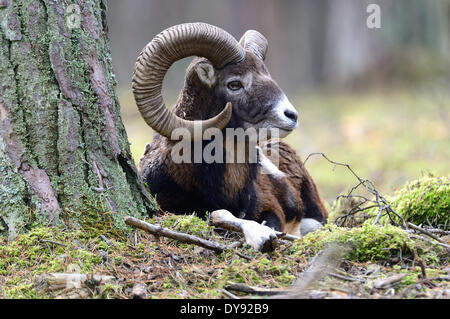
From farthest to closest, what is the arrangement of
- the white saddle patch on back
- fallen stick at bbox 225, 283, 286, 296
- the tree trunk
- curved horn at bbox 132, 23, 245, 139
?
1. the white saddle patch on back
2. curved horn at bbox 132, 23, 245, 139
3. the tree trunk
4. fallen stick at bbox 225, 283, 286, 296

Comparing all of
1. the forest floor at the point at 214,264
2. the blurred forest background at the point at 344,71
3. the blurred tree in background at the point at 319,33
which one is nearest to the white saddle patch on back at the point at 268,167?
the forest floor at the point at 214,264

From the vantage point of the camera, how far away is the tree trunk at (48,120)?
4609 mm

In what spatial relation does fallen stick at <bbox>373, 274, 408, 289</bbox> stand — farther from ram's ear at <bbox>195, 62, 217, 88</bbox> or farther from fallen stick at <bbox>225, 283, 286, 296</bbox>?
ram's ear at <bbox>195, 62, 217, 88</bbox>

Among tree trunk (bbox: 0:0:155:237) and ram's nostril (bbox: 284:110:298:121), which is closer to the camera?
tree trunk (bbox: 0:0:155:237)

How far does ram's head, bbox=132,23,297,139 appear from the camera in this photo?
5715 mm

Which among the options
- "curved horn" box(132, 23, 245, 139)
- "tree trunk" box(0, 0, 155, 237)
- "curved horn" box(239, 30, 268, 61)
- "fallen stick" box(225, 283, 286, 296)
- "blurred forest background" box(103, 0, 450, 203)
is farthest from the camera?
"blurred forest background" box(103, 0, 450, 203)

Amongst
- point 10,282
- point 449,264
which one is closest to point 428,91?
point 449,264

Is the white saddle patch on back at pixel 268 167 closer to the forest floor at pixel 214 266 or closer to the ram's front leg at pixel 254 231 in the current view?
the ram's front leg at pixel 254 231

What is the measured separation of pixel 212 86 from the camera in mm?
6285

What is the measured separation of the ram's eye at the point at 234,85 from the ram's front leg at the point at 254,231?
1.54m

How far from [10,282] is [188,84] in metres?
2.89

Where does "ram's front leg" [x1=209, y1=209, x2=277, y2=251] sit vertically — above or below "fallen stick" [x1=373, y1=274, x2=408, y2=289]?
above

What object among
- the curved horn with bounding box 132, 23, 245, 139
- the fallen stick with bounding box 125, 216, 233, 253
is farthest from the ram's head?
the fallen stick with bounding box 125, 216, 233, 253
